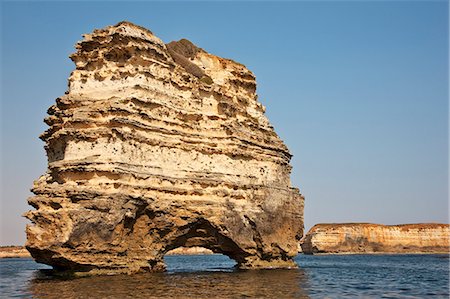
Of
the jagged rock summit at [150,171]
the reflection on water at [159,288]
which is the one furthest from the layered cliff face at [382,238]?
the reflection on water at [159,288]

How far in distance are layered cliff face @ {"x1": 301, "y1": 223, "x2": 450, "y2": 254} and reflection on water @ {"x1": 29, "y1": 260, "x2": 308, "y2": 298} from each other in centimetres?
6305

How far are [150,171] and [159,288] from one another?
25.3 feet

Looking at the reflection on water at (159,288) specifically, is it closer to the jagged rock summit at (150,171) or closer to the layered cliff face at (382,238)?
the jagged rock summit at (150,171)

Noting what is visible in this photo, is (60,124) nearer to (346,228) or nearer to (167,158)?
(167,158)

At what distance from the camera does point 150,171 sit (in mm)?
24688

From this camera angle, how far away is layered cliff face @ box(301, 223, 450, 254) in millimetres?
81938

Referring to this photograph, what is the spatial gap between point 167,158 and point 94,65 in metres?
6.67

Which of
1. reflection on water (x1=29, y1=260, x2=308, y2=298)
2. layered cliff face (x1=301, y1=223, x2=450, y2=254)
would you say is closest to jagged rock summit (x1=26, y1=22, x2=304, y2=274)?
reflection on water (x1=29, y1=260, x2=308, y2=298)

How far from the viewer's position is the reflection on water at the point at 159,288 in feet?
54.3

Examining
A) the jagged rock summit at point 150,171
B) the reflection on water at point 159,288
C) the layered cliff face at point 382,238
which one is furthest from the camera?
the layered cliff face at point 382,238

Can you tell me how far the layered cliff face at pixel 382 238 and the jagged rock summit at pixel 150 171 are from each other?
53.4 m

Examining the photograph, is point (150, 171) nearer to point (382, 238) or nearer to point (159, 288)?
point (159, 288)

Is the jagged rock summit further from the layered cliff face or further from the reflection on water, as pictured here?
the layered cliff face


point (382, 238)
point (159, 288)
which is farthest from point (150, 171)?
point (382, 238)
